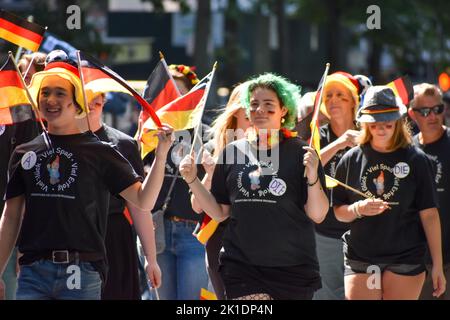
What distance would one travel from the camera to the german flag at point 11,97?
20.4 feet

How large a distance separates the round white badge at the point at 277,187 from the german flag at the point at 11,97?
1505 mm

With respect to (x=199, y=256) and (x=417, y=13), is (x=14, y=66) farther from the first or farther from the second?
(x=417, y=13)

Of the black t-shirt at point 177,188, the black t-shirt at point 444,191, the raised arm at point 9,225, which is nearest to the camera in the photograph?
the raised arm at point 9,225

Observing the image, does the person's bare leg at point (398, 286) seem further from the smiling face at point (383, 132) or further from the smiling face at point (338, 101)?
the smiling face at point (338, 101)

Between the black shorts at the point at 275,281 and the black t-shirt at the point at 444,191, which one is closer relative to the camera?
the black shorts at the point at 275,281

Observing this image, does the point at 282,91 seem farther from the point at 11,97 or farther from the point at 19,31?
the point at 19,31

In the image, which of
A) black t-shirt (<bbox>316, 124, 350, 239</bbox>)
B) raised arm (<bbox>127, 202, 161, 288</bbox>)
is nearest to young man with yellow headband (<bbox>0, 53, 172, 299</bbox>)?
raised arm (<bbox>127, 202, 161, 288</bbox>)

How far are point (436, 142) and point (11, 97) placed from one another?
315 centimetres

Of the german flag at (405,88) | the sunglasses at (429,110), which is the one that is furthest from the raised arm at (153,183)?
the sunglasses at (429,110)

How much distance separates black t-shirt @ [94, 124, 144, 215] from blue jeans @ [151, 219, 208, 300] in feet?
4.13

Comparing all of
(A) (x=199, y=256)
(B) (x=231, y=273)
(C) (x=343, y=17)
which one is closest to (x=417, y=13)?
(C) (x=343, y=17)

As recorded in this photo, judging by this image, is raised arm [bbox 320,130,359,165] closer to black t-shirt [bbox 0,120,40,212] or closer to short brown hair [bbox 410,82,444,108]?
short brown hair [bbox 410,82,444,108]

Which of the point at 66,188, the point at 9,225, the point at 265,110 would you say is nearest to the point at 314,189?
the point at 265,110

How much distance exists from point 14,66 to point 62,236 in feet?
4.30
